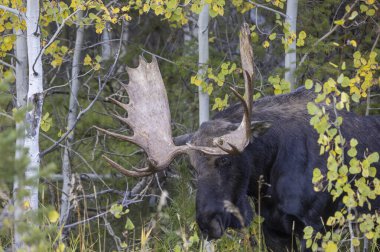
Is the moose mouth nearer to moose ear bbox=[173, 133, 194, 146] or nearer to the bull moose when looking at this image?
the bull moose

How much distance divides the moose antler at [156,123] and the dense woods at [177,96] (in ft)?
1.23

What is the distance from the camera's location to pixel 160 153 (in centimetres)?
701

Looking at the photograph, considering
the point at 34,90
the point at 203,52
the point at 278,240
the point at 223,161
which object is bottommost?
the point at 278,240

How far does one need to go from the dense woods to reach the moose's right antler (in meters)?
0.36

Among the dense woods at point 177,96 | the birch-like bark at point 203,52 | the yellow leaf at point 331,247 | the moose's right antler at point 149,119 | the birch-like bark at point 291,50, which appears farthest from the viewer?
the birch-like bark at point 203,52

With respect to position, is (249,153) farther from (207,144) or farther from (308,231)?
(308,231)

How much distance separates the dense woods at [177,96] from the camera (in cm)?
595

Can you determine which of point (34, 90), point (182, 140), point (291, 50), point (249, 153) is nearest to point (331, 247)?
point (249, 153)

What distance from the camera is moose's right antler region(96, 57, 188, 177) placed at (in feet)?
22.9

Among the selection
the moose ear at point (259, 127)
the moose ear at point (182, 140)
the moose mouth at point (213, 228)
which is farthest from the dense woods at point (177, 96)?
the moose ear at point (182, 140)

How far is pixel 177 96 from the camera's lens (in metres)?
10.6

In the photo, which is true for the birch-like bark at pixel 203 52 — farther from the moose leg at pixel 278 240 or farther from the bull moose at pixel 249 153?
the moose leg at pixel 278 240

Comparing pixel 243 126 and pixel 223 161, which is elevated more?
pixel 243 126

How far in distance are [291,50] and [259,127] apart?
1434 millimetres
